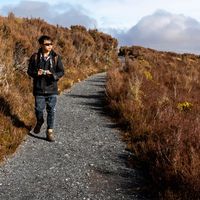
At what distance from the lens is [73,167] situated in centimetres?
715

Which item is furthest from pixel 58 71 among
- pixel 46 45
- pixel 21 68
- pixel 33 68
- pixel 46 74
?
pixel 21 68

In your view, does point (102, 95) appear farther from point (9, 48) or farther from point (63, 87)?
point (9, 48)

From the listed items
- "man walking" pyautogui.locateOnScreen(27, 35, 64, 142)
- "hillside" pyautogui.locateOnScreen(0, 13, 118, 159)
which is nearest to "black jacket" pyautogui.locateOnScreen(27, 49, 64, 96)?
"man walking" pyautogui.locateOnScreen(27, 35, 64, 142)

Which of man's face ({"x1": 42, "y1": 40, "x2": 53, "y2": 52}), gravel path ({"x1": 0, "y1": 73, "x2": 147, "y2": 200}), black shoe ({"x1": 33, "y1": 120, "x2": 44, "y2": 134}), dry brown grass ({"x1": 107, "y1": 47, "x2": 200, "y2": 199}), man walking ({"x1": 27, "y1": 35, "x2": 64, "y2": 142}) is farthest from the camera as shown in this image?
black shoe ({"x1": 33, "y1": 120, "x2": 44, "y2": 134})

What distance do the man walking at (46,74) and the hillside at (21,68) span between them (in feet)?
2.28

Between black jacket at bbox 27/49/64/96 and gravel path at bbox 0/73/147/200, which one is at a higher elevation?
black jacket at bbox 27/49/64/96

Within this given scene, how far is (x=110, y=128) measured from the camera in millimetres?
10047

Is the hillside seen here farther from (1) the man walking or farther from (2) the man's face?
(2) the man's face

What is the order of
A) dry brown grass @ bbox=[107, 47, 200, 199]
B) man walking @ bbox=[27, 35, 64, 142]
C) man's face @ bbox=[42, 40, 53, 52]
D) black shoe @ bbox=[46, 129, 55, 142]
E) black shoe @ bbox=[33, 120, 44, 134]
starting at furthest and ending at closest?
1. black shoe @ bbox=[33, 120, 44, 134]
2. black shoe @ bbox=[46, 129, 55, 142]
3. man walking @ bbox=[27, 35, 64, 142]
4. man's face @ bbox=[42, 40, 53, 52]
5. dry brown grass @ bbox=[107, 47, 200, 199]

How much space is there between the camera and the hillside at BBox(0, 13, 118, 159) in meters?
8.62

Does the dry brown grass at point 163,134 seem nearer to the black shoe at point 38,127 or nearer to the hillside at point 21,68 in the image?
the black shoe at point 38,127

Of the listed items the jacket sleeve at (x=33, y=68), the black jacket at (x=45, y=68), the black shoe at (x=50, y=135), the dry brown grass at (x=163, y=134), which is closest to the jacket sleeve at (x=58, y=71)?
the black jacket at (x=45, y=68)

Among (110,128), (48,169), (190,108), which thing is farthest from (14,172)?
(190,108)

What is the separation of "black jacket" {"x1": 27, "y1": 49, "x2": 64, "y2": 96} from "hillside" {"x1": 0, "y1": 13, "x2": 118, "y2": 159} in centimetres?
94
